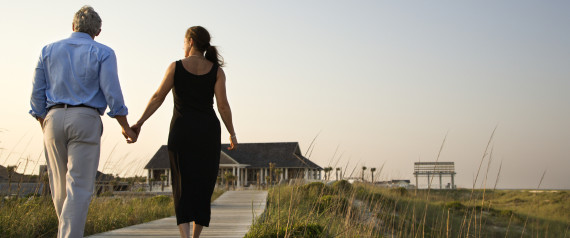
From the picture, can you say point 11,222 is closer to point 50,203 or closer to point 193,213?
point 50,203

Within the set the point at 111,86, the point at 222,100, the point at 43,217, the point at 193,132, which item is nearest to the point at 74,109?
the point at 111,86

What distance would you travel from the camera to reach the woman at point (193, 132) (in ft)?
13.8

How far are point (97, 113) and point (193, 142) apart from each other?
77 cm

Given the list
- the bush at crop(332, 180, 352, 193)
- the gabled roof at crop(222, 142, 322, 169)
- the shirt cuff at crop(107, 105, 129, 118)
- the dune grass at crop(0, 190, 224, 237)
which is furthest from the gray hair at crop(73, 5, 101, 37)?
the gabled roof at crop(222, 142, 322, 169)

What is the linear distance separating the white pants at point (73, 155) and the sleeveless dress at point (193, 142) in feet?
2.29

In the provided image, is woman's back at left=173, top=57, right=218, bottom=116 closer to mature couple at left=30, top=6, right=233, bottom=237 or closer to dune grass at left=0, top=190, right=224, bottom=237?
mature couple at left=30, top=6, right=233, bottom=237

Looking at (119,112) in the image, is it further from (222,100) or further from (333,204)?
(333,204)

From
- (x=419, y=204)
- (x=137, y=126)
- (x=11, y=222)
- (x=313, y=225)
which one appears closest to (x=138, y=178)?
(x=11, y=222)

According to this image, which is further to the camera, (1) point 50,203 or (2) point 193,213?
(1) point 50,203

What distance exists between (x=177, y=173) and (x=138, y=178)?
307 inches

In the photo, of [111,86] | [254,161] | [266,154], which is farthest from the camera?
[266,154]

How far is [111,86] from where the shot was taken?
3.67 metres

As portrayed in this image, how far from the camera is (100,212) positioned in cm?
852

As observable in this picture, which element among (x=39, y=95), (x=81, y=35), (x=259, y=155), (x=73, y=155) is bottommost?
(x=73, y=155)
